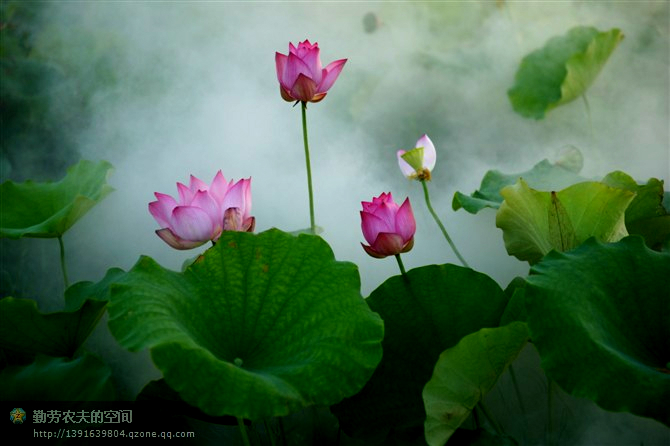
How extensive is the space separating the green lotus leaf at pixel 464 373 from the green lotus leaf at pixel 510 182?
44 centimetres

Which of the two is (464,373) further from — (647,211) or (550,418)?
(647,211)

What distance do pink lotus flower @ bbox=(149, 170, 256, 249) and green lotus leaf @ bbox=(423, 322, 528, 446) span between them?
0.38m

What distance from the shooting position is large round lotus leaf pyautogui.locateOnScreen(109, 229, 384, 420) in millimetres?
821

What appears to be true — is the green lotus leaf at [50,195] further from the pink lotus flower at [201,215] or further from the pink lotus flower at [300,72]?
the pink lotus flower at [300,72]

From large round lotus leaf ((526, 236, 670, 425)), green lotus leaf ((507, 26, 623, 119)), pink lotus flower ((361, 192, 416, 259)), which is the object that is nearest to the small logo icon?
pink lotus flower ((361, 192, 416, 259))

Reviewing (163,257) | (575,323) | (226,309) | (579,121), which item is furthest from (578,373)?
(579,121)

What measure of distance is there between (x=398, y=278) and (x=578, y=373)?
1.10ft

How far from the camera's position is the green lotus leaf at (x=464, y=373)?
3.04 feet

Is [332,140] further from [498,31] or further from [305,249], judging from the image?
[305,249]

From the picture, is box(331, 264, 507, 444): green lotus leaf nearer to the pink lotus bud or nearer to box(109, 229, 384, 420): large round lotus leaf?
box(109, 229, 384, 420): large round lotus leaf

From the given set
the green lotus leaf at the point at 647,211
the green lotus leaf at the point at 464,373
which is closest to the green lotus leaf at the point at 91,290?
the green lotus leaf at the point at 464,373

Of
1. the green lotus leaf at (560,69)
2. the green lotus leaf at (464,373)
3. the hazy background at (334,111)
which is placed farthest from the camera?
the green lotus leaf at (560,69)

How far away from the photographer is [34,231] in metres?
1.25

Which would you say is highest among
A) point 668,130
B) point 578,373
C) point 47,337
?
point 668,130
